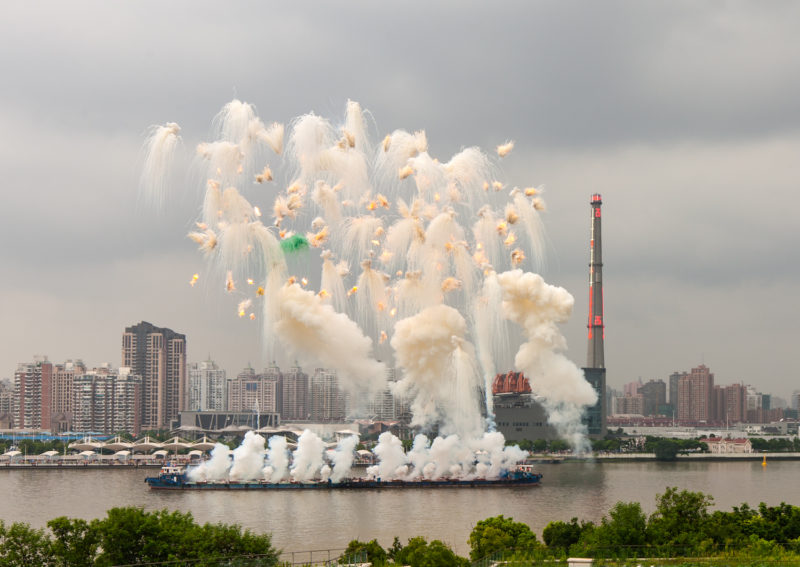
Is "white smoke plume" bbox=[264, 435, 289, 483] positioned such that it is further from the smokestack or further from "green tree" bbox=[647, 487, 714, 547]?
the smokestack

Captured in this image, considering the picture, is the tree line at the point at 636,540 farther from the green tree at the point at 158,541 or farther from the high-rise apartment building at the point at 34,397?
the high-rise apartment building at the point at 34,397

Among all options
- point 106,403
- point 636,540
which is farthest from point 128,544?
point 106,403

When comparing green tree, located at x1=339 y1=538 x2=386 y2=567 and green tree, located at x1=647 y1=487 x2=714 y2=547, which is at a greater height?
green tree, located at x1=647 y1=487 x2=714 y2=547

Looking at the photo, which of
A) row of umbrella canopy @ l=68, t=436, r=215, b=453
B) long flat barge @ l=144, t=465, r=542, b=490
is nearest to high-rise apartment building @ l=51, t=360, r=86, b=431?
row of umbrella canopy @ l=68, t=436, r=215, b=453

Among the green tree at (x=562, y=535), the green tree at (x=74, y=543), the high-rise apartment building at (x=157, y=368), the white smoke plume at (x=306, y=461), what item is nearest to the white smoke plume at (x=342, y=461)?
the white smoke plume at (x=306, y=461)

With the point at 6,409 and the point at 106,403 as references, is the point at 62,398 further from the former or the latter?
the point at 6,409

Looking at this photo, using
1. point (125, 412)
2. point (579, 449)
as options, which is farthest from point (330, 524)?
point (125, 412)
